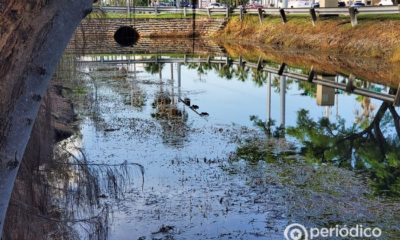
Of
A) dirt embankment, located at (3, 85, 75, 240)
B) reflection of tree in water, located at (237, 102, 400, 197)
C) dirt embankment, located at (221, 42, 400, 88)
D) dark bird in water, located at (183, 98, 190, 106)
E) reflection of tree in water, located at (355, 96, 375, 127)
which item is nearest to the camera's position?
dirt embankment, located at (3, 85, 75, 240)

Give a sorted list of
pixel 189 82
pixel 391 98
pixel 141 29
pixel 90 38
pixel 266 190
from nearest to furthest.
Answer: pixel 90 38, pixel 266 190, pixel 391 98, pixel 189 82, pixel 141 29

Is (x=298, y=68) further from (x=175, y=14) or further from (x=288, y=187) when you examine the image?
(x=175, y=14)

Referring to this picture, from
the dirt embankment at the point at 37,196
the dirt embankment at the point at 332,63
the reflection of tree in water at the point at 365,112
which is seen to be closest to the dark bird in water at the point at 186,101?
the reflection of tree in water at the point at 365,112

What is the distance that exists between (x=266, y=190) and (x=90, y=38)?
4.48m

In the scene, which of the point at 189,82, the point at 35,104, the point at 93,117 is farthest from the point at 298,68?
the point at 35,104

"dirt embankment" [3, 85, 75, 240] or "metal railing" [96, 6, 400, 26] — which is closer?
"dirt embankment" [3, 85, 75, 240]

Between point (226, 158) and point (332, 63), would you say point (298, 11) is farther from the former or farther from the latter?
point (226, 158)

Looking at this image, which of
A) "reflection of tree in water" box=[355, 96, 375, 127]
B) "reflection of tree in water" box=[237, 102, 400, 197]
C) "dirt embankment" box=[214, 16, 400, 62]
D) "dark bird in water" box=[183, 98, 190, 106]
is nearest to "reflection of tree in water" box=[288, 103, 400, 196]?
"reflection of tree in water" box=[237, 102, 400, 197]

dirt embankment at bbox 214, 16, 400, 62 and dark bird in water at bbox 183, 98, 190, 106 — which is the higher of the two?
dirt embankment at bbox 214, 16, 400, 62

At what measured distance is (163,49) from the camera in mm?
30406

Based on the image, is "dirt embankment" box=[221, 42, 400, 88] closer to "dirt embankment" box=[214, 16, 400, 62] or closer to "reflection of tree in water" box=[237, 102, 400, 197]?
"dirt embankment" box=[214, 16, 400, 62]

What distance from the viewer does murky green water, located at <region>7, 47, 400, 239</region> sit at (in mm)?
5938

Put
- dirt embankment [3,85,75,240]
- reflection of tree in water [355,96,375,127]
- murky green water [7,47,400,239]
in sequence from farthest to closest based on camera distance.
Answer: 1. reflection of tree in water [355,96,375,127]
2. murky green water [7,47,400,239]
3. dirt embankment [3,85,75,240]

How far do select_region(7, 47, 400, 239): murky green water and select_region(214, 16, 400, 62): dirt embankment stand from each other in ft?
15.4
